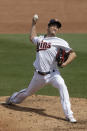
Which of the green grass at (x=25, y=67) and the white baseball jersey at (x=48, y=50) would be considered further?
the green grass at (x=25, y=67)

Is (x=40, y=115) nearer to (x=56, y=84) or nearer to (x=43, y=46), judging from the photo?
(x=56, y=84)

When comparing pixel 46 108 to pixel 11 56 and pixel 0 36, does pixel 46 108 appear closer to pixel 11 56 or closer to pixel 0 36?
pixel 11 56

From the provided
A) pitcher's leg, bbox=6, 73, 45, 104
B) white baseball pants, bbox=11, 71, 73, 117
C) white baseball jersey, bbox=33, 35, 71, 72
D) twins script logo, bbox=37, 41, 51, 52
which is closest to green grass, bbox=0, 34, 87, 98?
pitcher's leg, bbox=6, 73, 45, 104

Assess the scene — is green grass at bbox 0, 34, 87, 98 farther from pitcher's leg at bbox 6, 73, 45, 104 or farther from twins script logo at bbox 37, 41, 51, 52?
twins script logo at bbox 37, 41, 51, 52

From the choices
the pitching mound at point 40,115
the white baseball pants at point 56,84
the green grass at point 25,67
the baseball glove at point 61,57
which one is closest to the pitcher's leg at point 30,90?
the white baseball pants at point 56,84

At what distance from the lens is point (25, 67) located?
14.6 m

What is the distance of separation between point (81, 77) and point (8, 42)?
5.96 m

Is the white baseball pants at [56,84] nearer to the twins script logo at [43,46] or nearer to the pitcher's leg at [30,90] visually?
the pitcher's leg at [30,90]

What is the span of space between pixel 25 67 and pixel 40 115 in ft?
17.7

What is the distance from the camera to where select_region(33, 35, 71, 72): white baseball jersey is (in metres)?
8.96

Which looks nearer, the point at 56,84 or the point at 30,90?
the point at 56,84

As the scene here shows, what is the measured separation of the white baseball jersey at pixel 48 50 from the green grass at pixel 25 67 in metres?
2.67

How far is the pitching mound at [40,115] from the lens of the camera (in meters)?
8.40

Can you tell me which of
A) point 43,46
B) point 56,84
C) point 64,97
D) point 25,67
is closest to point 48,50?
point 43,46
